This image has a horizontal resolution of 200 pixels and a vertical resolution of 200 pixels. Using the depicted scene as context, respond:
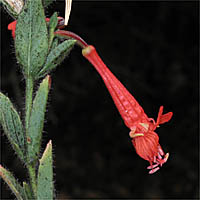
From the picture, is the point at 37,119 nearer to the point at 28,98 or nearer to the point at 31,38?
the point at 28,98

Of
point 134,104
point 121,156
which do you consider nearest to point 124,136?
point 121,156

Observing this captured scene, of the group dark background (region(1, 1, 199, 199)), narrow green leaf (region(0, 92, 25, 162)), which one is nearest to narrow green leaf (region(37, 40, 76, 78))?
narrow green leaf (region(0, 92, 25, 162))

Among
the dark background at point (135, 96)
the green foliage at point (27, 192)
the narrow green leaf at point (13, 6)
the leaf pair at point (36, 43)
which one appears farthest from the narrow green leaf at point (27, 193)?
the dark background at point (135, 96)

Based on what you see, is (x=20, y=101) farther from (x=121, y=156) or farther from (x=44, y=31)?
(x=44, y=31)

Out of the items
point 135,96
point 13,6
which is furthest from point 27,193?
point 135,96

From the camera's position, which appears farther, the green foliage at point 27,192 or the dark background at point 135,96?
the dark background at point 135,96

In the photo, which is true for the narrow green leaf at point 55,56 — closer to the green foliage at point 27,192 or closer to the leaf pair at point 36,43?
the leaf pair at point 36,43

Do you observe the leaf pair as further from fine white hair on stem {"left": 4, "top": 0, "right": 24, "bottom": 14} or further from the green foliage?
the green foliage
